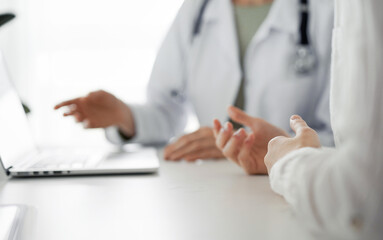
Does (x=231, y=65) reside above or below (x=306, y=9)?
below

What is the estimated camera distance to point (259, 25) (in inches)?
47.5

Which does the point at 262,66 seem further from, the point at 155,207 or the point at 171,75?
the point at 155,207

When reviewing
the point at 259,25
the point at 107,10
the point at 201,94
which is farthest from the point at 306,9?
the point at 107,10

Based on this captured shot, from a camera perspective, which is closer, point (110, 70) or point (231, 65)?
point (231, 65)

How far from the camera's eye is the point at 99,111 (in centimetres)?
96

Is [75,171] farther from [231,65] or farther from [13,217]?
[231,65]

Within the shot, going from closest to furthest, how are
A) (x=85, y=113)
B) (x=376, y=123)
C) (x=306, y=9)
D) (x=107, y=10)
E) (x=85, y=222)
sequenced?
(x=376, y=123) < (x=85, y=222) < (x=85, y=113) < (x=306, y=9) < (x=107, y=10)

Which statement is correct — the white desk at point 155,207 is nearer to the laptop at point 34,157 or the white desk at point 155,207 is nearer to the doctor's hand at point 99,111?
the laptop at point 34,157

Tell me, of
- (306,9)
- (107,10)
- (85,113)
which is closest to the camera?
(85,113)

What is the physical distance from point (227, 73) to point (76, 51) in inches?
44.7

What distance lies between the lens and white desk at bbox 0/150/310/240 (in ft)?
1.33

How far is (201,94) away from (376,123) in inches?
36.6

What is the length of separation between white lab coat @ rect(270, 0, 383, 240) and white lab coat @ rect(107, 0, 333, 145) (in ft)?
2.35

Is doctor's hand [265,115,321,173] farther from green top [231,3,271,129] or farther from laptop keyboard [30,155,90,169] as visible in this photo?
green top [231,3,271,129]
